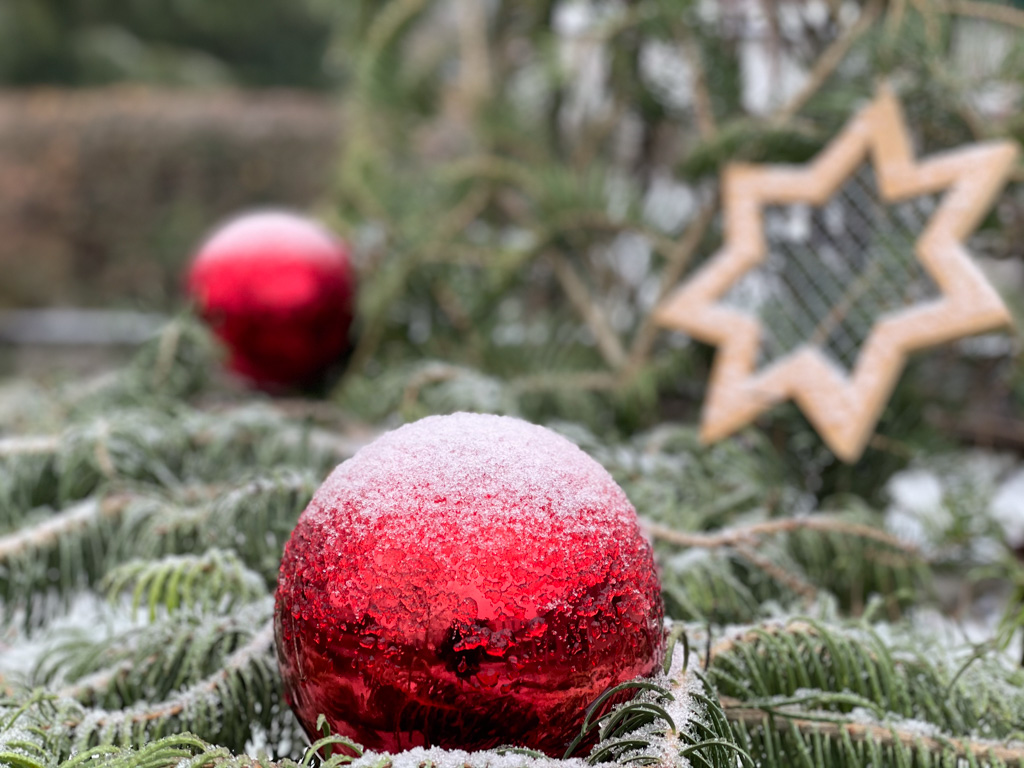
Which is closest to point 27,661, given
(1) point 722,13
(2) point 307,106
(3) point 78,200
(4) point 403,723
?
(4) point 403,723

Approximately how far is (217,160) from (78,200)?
475mm

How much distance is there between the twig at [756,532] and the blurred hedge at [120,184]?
2722 mm

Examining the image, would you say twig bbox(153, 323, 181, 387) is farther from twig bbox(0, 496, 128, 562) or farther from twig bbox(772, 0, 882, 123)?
twig bbox(772, 0, 882, 123)

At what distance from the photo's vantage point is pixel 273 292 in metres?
0.82

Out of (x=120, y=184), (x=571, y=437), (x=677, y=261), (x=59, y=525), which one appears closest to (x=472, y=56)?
(x=677, y=261)

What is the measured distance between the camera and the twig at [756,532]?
0.48 metres

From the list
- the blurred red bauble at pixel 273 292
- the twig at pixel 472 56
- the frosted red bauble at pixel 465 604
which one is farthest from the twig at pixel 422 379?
the twig at pixel 472 56

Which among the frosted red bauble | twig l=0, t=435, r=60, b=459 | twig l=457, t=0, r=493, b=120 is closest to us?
the frosted red bauble

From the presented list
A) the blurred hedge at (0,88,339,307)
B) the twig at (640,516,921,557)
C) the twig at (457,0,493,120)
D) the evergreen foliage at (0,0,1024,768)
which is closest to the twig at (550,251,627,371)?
the evergreen foliage at (0,0,1024,768)

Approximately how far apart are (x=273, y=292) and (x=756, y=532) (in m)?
0.51

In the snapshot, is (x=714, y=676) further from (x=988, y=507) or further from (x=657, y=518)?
(x=988, y=507)

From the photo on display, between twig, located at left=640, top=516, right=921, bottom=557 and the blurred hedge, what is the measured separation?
2.72m

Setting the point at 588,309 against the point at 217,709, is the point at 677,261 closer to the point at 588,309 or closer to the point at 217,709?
the point at 588,309

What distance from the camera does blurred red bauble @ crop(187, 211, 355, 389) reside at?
819 millimetres
